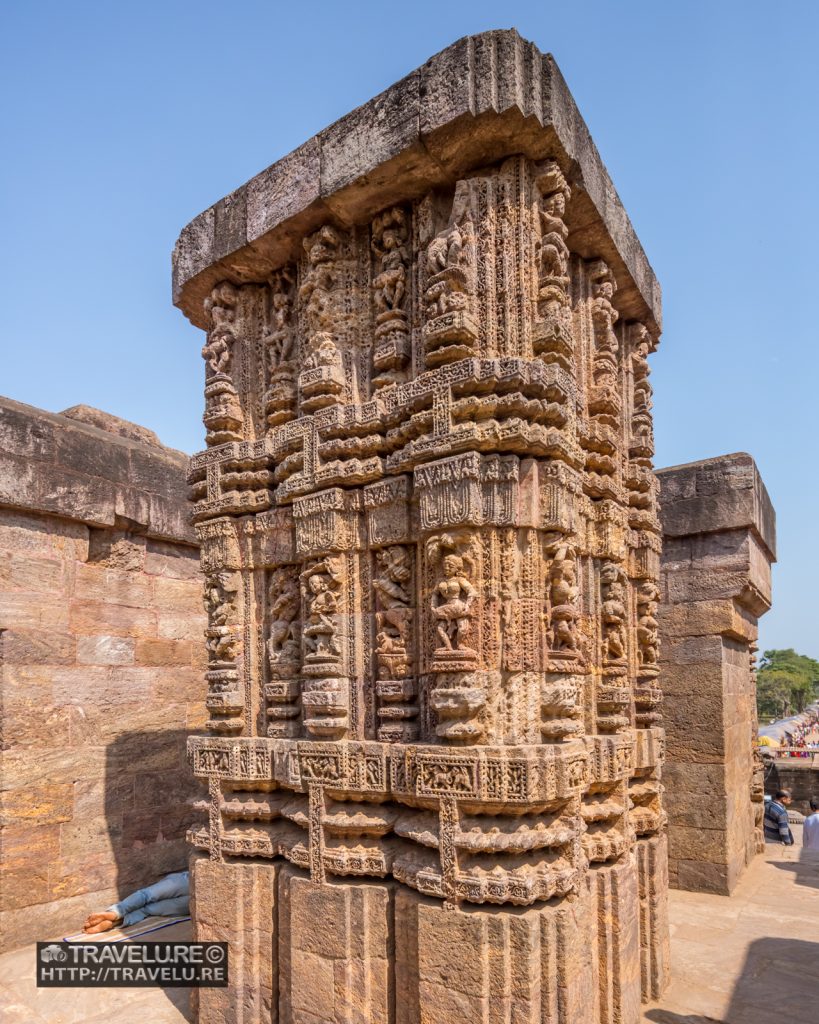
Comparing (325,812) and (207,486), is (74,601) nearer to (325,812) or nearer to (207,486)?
(207,486)

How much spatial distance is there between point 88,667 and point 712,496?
21.5 ft

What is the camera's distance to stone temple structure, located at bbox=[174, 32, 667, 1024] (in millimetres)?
3520

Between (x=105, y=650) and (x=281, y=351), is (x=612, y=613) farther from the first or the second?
(x=105, y=650)

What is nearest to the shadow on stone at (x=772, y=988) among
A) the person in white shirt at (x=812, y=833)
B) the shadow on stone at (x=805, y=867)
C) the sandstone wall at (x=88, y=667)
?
the shadow on stone at (x=805, y=867)

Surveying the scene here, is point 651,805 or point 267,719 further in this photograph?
point 651,805

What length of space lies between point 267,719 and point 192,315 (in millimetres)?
3291

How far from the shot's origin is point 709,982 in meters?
4.84

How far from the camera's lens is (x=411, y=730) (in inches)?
153

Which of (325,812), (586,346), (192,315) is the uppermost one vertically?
(192,315)

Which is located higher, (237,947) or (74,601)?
(74,601)

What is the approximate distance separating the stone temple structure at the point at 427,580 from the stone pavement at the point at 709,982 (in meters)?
0.38

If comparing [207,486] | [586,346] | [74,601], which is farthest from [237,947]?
[586,346]

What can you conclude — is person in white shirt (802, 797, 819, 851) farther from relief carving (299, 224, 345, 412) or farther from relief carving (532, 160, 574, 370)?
relief carving (299, 224, 345, 412)

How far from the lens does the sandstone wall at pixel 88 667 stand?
19.8ft
